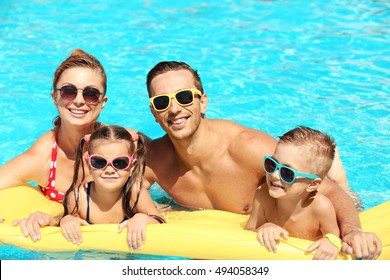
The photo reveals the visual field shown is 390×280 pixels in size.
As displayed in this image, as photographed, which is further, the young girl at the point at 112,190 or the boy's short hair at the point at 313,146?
the young girl at the point at 112,190

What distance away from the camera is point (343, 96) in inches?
324

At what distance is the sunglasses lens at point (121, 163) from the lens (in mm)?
4711

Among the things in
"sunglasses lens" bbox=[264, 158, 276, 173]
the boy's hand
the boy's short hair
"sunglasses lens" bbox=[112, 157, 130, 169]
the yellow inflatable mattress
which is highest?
the boy's short hair

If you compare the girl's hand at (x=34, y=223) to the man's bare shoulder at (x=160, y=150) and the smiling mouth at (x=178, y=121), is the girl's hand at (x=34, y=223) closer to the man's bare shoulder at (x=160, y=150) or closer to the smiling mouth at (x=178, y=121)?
the man's bare shoulder at (x=160, y=150)

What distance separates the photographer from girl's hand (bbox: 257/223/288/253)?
433 cm

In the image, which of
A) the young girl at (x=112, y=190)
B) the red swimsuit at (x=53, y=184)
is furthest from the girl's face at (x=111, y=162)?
the red swimsuit at (x=53, y=184)

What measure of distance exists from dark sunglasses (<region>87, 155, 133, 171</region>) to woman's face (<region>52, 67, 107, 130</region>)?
50cm

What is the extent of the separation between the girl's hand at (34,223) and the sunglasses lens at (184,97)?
123 centimetres

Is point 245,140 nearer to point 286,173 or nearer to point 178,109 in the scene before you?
point 178,109

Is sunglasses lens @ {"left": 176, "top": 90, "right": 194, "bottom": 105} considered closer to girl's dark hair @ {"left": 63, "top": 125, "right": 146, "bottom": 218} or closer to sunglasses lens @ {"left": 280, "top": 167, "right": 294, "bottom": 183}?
girl's dark hair @ {"left": 63, "top": 125, "right": 146, "bottom": 218}

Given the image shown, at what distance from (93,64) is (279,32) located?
556 cm

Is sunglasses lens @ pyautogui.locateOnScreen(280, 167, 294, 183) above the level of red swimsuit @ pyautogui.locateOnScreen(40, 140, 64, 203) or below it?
above

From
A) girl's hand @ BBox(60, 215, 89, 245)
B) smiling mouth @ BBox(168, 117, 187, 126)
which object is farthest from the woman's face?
girl's hand @ BBox(60, 215, 89, 245)
